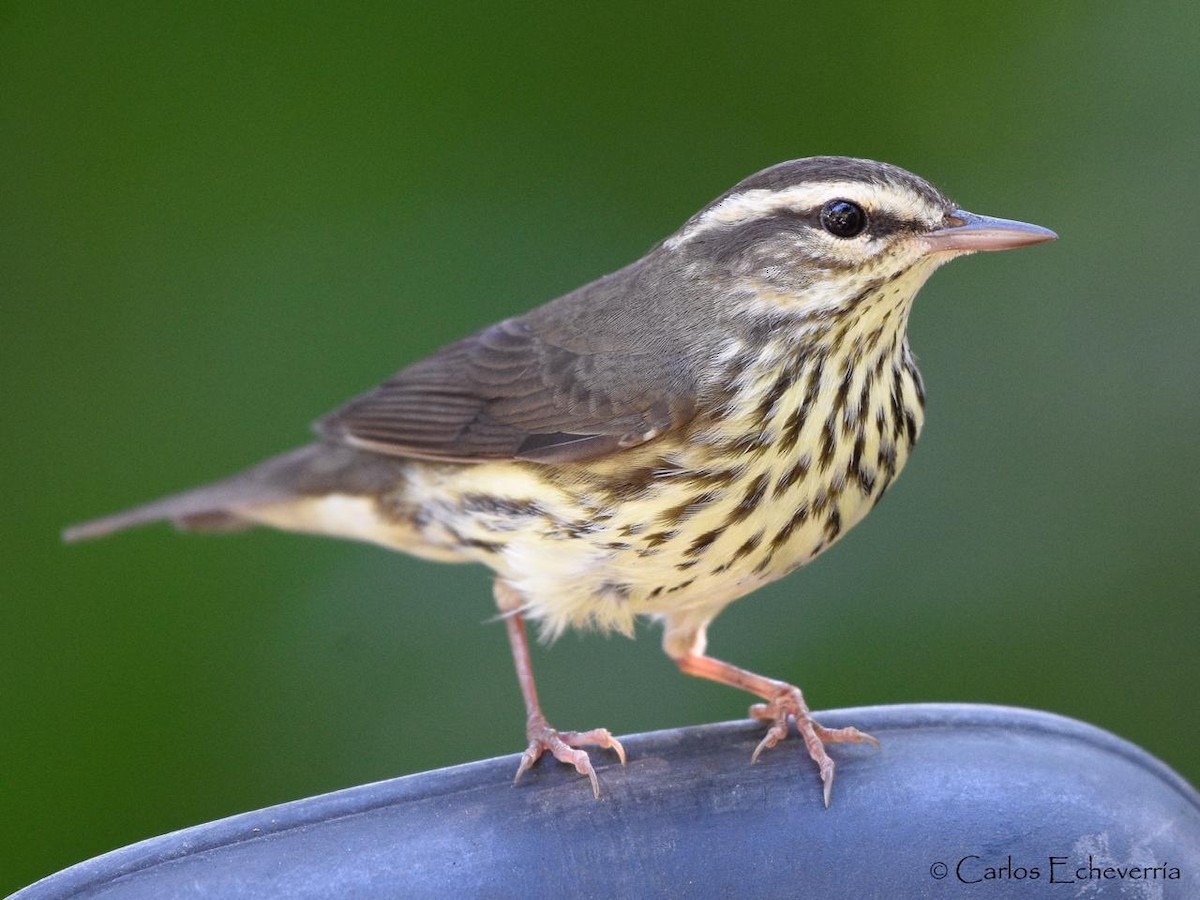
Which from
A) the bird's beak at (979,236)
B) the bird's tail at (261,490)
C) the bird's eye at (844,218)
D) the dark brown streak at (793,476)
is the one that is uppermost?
the bird's eye at (844,218)

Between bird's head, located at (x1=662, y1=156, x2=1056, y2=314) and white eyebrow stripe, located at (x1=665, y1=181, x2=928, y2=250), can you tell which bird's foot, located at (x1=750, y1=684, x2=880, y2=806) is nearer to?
bird's head, located at (x1=662, y1=156, x2=1056, y2=314)

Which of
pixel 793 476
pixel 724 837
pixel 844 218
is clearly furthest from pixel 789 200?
pixel 724 837

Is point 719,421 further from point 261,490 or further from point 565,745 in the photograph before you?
point 261,490

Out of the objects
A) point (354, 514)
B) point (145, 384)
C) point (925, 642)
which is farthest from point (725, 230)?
point (145, 384)

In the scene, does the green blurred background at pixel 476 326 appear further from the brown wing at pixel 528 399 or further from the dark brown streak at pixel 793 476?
the dark brown streak at pixel 793 476

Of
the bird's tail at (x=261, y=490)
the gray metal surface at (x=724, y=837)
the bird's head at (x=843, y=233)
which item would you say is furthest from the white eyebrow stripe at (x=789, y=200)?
the bird's tail at (x=261, y=490)
